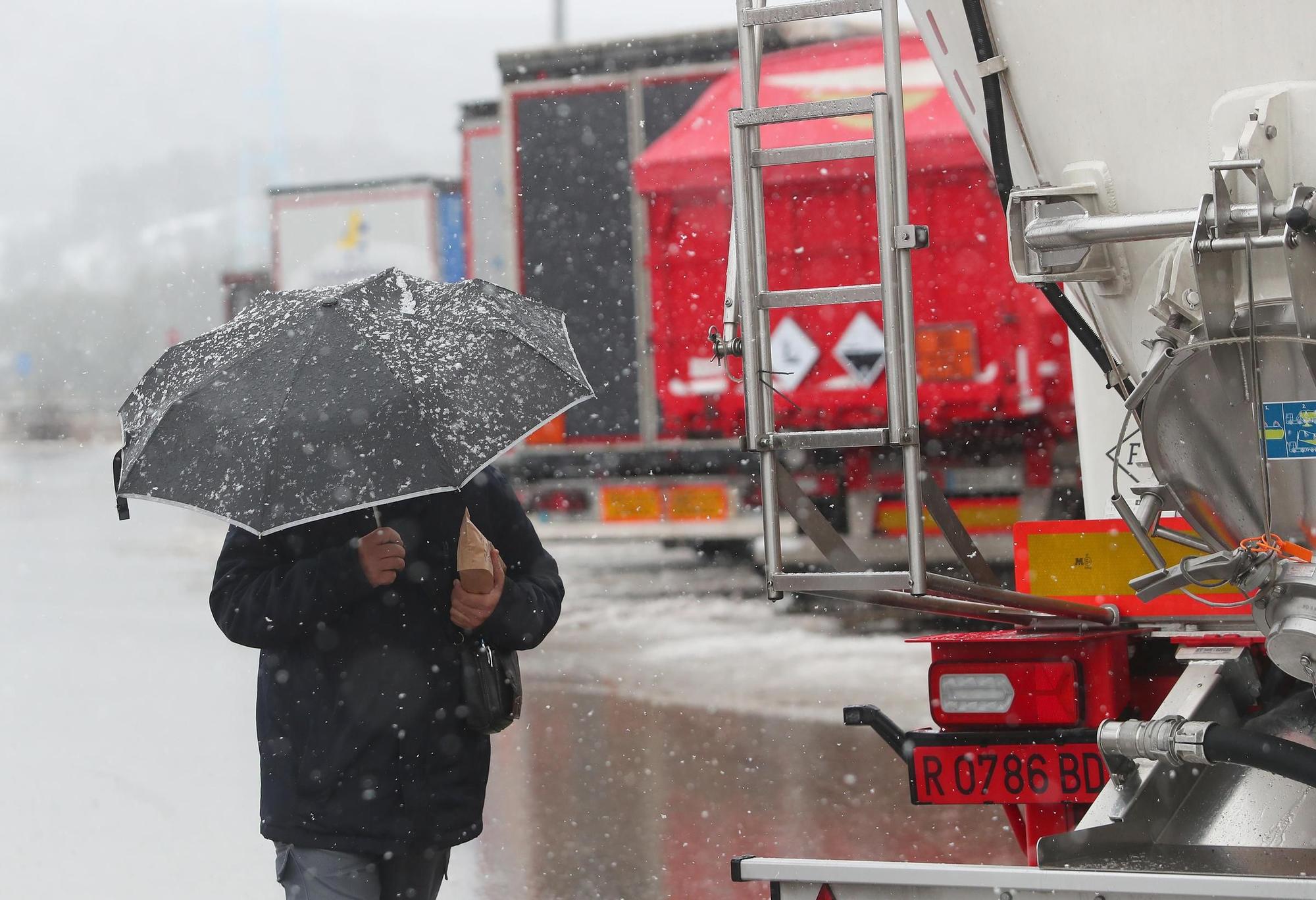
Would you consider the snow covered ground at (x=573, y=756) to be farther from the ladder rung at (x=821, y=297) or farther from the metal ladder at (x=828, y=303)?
the ladder rung at (x=821, y=297)

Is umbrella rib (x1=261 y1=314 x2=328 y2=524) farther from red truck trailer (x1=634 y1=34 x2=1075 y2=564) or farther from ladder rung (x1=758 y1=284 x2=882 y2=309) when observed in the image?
red truck trailer (x1=634 y1=34 x2=1075 y2=564)

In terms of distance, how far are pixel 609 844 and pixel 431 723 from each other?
2557 mm

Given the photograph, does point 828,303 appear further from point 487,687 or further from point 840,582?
point 487,687

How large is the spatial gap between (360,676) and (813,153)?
1.20 meters

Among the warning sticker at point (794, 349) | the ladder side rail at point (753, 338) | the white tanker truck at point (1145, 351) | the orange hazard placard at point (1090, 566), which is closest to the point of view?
the white tanker truck at point (1145, 351)

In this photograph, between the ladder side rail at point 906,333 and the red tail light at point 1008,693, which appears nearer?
the ladder side rail at point 906,333

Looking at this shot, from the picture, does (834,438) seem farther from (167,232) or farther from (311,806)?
(167,232)

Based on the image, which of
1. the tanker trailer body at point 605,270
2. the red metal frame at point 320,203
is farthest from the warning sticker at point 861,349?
the red metal frame at point 320,203

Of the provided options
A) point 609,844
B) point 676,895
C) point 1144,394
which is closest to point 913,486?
point 1144,394

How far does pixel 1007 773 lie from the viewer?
3.35 meters

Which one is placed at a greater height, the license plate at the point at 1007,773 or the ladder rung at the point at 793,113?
the ladder rung at the point at 793,113

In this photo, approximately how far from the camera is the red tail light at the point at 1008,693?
3.37m

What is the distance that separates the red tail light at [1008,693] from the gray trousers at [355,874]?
44.5 inches

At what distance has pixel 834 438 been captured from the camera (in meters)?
2.67
